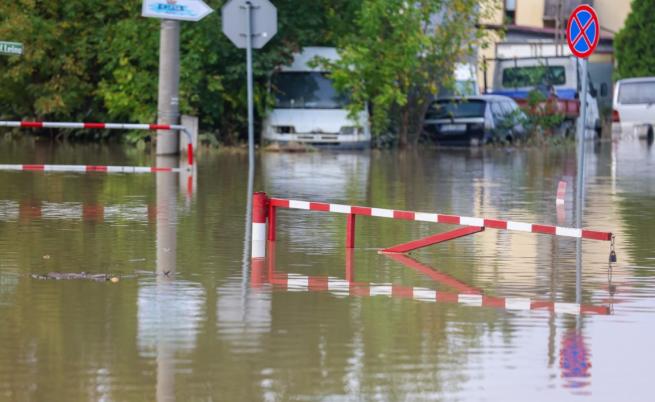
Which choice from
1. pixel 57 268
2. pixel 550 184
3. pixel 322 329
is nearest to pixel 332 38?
pixel 550 184

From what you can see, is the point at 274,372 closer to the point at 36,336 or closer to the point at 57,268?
the point at 36,336

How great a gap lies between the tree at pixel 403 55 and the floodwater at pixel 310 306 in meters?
15.3

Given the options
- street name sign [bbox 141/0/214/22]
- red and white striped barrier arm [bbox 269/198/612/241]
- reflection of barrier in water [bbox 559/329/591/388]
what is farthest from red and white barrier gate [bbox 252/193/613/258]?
street name sign [bbox 141/0/214/22]

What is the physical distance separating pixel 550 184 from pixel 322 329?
1638 cm

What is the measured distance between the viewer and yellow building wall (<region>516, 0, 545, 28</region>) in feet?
241

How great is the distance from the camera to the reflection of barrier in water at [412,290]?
11141 mm

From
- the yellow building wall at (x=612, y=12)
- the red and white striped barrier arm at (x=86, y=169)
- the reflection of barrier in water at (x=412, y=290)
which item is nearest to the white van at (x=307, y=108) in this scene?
the red and white striped barrier arm at (x=86, y=169)

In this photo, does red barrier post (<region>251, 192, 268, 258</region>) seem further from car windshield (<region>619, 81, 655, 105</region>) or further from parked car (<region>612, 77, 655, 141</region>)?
car windshield (<region>619, 81, 655, 105</region>)

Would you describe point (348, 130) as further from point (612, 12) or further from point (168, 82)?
point (612, 12)

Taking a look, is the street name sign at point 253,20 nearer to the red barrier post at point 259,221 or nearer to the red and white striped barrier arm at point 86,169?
the red and white striped barrier arm at point 86,169

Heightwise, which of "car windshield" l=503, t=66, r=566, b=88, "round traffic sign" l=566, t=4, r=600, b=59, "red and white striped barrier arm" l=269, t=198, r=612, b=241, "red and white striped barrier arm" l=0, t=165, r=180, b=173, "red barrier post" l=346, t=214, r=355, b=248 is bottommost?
"red and white striped barrier arm" l=0, t=165, r=180, b=173

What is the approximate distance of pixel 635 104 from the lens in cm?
4806

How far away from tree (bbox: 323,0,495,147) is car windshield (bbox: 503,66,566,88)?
935cm

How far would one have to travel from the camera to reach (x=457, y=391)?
7980mm
